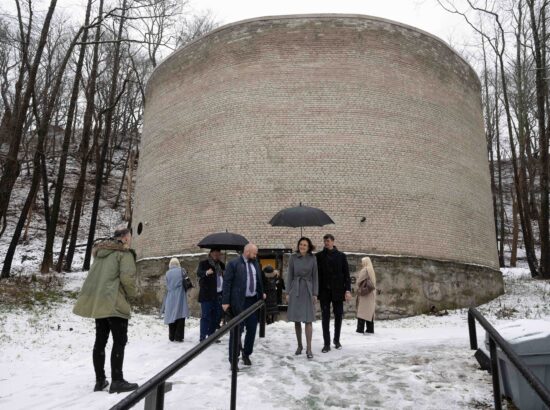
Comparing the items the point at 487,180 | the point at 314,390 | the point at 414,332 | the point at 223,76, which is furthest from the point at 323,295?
the point at 487,180

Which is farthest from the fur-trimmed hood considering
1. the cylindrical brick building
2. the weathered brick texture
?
the weathered brick texture

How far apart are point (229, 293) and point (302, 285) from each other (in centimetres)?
119

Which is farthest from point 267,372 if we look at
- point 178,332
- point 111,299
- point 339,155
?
point 339,155

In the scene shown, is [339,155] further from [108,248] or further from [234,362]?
[234,362]

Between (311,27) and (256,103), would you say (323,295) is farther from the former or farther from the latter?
(311,27)

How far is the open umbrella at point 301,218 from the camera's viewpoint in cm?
906

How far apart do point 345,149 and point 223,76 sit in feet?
14.8

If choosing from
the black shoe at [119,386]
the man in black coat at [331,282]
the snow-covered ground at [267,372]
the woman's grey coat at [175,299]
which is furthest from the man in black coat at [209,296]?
the black shoe at [119,386]

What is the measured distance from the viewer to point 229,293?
19.8 ft

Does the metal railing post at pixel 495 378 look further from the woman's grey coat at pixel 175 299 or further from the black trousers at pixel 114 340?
the woman's grey coat at pixel 175 299

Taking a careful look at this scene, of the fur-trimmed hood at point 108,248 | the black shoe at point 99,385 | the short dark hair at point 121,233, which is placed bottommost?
the black shoe at point 99,385

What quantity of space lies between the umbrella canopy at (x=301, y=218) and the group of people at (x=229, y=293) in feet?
3.53

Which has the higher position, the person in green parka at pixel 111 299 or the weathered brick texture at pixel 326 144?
the weathered brick texture at pixel 326 144

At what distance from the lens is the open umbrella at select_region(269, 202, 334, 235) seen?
29.7 feet
